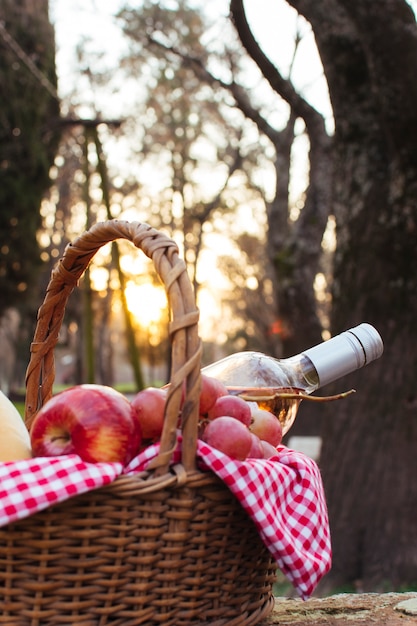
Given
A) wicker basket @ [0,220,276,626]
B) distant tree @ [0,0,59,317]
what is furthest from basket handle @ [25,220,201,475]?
distant tree @ [0,0,59,317]

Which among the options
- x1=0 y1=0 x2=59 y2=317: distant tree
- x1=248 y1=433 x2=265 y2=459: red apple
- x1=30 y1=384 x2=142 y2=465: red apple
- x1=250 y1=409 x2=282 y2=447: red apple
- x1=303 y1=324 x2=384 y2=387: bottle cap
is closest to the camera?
x1=30 y1=384 x2=142 y2=465: red apple

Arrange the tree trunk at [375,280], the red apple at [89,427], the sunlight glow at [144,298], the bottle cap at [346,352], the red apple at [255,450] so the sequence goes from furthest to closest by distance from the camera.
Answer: the sunlight glow at [144,298] < the tree trunk at [375,280] < the bottle cap at [346,352] < the red apple at [255,450] < the red apple at [89,427]

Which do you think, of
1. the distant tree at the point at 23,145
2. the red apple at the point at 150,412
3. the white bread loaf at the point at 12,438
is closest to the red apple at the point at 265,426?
the red apple at the point at 150,412

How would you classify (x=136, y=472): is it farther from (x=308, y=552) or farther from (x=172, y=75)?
(x=172, y=75)

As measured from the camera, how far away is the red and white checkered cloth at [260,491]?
1073 millimetres

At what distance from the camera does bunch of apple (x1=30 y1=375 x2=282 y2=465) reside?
3.99ft

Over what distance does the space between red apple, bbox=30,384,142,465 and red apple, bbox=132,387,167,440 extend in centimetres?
2

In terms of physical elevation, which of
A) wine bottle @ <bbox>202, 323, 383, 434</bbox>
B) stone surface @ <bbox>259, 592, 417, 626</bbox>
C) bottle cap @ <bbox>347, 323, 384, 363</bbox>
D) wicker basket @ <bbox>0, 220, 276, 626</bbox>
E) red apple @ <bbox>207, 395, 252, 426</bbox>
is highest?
bottle cap @ <bbox>347, 323, 384, 363</bbox>

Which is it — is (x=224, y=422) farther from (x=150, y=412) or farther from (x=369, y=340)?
(x=369, y=340)

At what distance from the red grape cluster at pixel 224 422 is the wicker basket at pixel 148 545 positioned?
0.08 meters

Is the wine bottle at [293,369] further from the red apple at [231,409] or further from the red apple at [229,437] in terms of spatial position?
the red apple at [229,437]

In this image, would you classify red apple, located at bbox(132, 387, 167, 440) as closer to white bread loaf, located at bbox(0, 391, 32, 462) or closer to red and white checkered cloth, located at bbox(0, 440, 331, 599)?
red and white checkered cloth, located at bbox(0, 440, 331, 599)

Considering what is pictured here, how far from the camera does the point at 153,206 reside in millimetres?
22359

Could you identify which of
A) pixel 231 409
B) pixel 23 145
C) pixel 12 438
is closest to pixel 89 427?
pixel 12 438
